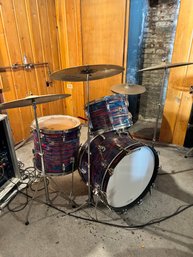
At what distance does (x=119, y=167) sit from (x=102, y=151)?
0.63 ft

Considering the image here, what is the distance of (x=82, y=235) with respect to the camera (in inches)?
57.1

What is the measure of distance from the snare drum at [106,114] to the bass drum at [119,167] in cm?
8

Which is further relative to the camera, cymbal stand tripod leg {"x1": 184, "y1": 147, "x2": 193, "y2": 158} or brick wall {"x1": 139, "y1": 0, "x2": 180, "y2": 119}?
brick wall {"x1": 139, "y1": 0, "x2": 180, "y2": 119}

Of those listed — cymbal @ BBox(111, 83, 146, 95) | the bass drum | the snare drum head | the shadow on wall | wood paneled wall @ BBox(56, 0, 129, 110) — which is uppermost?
wood paneled wall @ BBox(56, 0, 129, 110)

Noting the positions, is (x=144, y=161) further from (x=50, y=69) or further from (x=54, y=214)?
(x=50, y=69)

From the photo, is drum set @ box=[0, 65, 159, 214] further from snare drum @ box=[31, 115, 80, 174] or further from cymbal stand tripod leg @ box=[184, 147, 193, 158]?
cymbal stand tripod leg @ box=[184, 147, 193, 158]

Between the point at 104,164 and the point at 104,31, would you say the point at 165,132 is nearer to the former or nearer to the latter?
the point at 104,164

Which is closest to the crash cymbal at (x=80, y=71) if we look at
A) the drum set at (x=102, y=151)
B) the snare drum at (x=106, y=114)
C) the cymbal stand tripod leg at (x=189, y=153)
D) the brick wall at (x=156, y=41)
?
the drum set at (x=102, y=151)

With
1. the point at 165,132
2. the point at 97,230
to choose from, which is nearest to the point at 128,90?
the point at 165,132

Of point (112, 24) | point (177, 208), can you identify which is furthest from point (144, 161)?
point (112, 24)

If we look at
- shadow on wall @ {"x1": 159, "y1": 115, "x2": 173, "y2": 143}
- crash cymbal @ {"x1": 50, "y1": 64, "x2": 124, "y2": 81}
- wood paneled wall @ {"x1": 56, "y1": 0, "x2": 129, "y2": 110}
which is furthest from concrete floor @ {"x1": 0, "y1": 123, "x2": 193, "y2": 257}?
wood paneled wall @ {"x1": 56, "y1": 0, "x2": 129, "y2": 110}

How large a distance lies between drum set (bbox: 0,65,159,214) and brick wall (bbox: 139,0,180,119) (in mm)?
2028

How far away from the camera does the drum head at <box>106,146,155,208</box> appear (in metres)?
1.40

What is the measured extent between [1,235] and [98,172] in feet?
3.01
